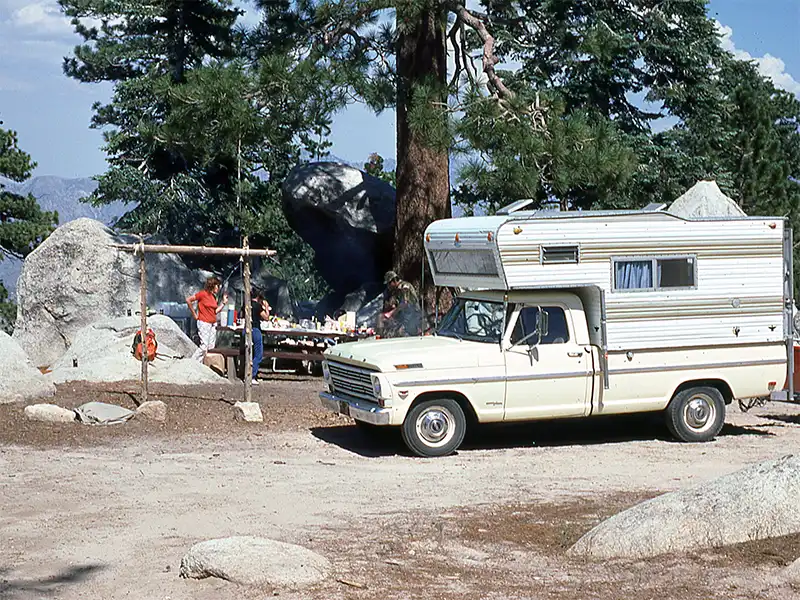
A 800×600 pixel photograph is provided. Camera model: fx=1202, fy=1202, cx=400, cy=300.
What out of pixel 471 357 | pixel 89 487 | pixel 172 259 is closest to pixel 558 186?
pixel 471 357

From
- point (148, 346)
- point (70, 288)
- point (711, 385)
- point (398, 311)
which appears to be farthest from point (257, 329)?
point (711, 385)

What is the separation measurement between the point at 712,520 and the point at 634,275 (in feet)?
20.0

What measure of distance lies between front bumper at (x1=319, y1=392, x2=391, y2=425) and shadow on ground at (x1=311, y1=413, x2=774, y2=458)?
1.58 ft

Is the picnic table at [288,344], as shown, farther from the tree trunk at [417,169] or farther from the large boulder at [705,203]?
the large boulder at [705,203]

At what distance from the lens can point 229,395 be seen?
675 inches

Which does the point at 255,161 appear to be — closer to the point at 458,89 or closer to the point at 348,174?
the point at 348,174

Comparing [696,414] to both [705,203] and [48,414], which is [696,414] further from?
[705,203]

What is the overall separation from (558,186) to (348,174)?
329 inches

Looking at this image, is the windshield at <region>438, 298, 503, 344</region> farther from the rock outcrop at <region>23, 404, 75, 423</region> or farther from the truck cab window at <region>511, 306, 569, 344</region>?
the rock outcrop at <region>23, 404, 75, 423</region>

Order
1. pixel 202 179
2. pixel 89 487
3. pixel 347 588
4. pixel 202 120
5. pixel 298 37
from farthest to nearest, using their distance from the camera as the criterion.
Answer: pixel 202 179
pixel 298 37
pixel 202 120
pixel 89 487
pixel 347 588

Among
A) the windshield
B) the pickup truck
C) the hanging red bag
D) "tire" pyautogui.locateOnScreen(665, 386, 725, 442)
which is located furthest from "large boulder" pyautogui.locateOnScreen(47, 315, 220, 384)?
"tire" pyautogui.locateOnScreen(665, 386, 725, 442)

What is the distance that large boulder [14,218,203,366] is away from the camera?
23516mm

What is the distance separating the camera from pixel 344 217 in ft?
88.5

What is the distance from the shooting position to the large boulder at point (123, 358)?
18.2 meters
